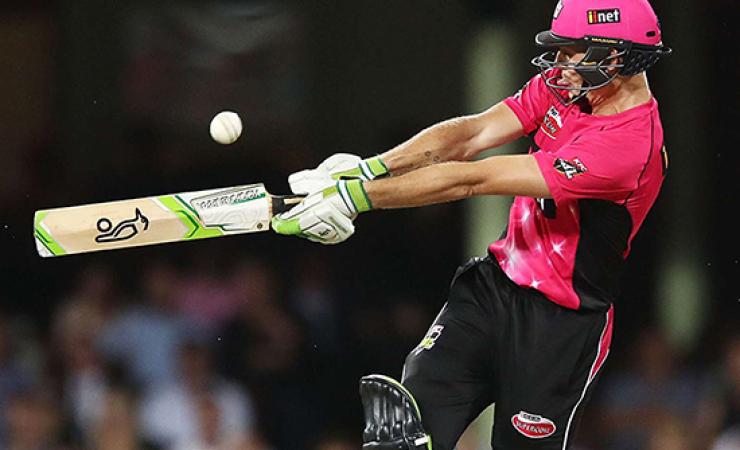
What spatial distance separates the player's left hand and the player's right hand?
0.32 metres

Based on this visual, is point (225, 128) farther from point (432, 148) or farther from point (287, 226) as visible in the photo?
point (432, 148)

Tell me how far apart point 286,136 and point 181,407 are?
1607 mm

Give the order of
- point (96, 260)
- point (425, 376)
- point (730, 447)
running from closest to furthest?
point (425, 376), point (730, 447), point (96, 260)

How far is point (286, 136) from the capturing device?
661 centimetres

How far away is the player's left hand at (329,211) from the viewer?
353cm

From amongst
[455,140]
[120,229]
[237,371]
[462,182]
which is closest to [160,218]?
[120,229]

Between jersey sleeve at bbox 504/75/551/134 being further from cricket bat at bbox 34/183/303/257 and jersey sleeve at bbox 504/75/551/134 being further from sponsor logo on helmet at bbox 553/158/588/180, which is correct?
cricket bat at bbox 34/183/303/257

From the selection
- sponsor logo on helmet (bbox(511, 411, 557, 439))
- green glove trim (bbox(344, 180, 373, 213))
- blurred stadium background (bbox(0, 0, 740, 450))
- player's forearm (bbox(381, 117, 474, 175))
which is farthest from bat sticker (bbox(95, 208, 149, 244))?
blurred stadium background (bbox(0, 0, 740, 450))

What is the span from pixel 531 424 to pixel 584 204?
73cm

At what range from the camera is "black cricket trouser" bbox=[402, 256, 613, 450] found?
377cm

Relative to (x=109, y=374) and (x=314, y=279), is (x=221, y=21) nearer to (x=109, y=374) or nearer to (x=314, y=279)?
(x=314, y=279)

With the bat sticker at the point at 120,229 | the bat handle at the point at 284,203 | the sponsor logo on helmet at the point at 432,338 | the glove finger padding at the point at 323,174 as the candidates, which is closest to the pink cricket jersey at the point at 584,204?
the sponsor logo on helmet at the point at 432,338

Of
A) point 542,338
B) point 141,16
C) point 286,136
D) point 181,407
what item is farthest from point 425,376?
point 141,16

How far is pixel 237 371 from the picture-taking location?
6.23m
